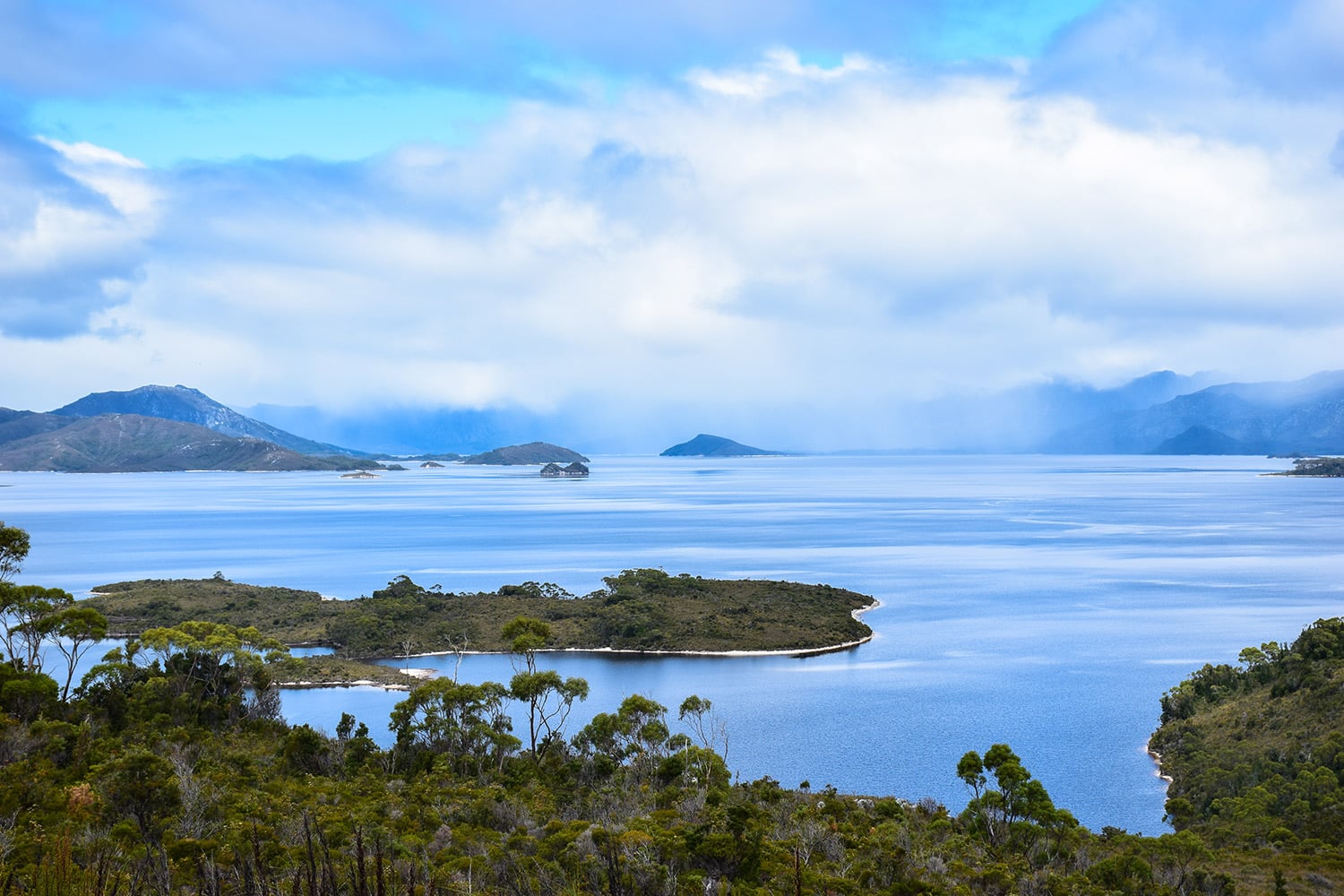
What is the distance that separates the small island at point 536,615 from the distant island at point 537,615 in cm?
8

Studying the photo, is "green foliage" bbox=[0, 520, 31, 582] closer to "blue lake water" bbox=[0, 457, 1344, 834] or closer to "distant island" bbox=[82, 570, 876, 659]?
"blue lake water" bbox=[0, 457, 1344, 834]

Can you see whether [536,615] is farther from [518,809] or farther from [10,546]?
[518,809]

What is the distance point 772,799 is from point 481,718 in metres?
13.5

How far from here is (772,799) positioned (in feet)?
100

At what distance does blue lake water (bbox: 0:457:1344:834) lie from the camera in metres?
44.6

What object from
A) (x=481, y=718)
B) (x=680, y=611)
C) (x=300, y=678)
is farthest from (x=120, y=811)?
(x=680, y=611)

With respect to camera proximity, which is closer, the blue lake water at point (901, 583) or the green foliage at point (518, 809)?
the green foliage at point (518, 809)

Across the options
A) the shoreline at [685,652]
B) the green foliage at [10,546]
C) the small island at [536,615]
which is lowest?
the shoreline at [685,652]

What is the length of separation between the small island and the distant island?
0.08 m

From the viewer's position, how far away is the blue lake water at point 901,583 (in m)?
44.6

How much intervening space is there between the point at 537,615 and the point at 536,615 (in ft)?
0.64

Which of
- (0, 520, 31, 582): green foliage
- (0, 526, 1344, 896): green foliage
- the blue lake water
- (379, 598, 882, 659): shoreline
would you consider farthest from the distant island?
(0, 520, 31, 582): green foliage

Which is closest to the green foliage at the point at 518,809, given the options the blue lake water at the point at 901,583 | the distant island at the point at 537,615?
the blue lake water at the point at 901,583

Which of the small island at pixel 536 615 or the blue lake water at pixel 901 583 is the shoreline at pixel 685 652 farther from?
the blue lake water at pixel 901 583
